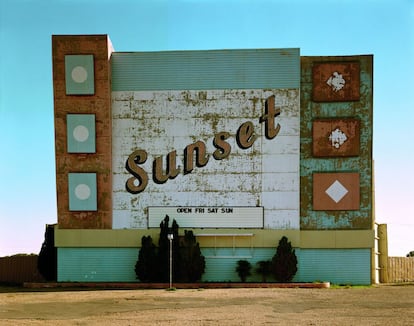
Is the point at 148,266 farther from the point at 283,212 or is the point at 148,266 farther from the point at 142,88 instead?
the point at 142,88

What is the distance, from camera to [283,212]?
33.7m

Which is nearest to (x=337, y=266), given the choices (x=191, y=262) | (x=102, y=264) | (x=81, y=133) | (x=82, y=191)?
(x=191, y=262)

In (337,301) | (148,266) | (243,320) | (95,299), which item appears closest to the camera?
(243,320)

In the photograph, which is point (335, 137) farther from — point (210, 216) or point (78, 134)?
point (78, 134)

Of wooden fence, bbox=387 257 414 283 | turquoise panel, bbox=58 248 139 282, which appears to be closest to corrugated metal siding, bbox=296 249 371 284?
wooden fence, bbox=387 257 414 283

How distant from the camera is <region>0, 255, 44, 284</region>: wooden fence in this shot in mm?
38750

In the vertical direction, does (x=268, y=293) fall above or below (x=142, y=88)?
below

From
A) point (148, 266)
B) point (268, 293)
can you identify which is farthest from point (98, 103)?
point (268, 293)

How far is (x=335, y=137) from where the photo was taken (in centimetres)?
3372

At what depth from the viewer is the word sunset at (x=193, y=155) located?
33844mm

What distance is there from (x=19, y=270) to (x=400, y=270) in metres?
26.3

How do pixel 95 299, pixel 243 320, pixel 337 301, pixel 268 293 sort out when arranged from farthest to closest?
1. pixel 268 293
2. pixel 95 299
3. pixel 337 301
4. pixel 243 320

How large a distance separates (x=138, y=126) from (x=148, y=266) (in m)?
8.44

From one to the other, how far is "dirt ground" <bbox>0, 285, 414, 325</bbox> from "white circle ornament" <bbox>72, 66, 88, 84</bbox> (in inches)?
491
